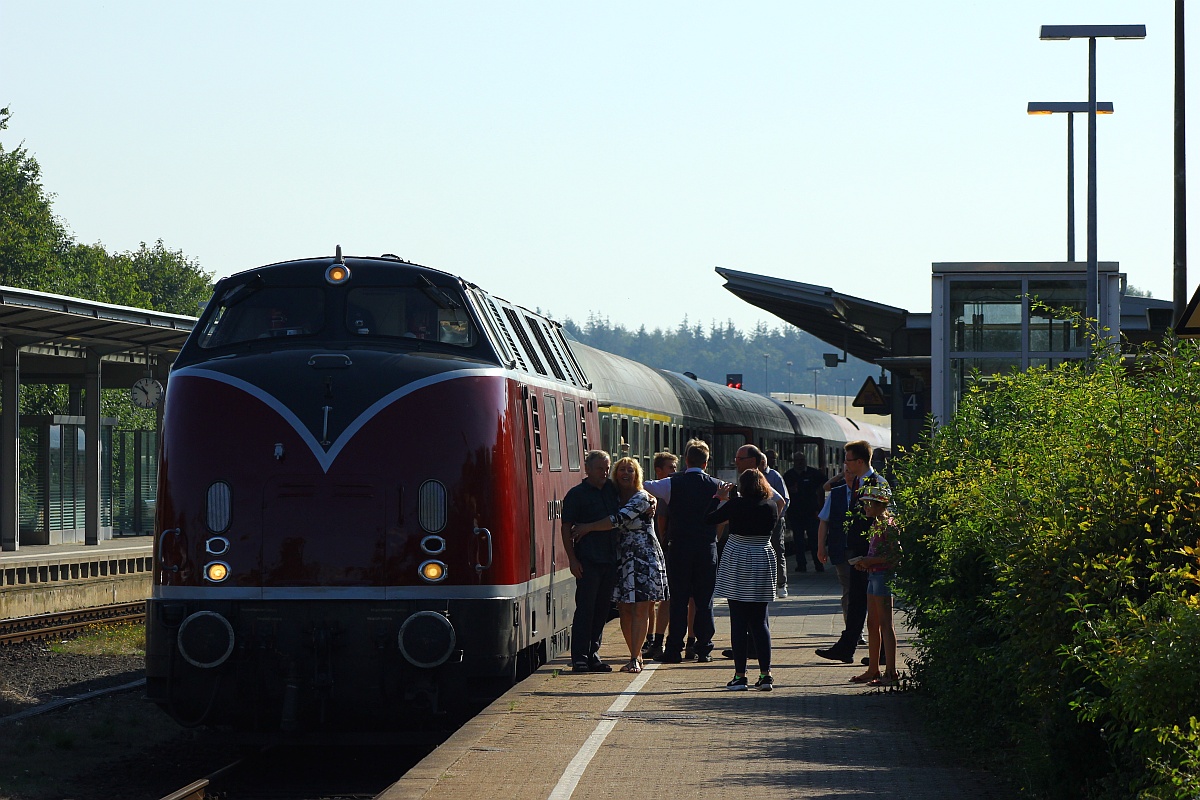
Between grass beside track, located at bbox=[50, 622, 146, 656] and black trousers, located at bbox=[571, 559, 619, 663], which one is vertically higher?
black trousers, located at bbox=[571, 559, 619, 663]

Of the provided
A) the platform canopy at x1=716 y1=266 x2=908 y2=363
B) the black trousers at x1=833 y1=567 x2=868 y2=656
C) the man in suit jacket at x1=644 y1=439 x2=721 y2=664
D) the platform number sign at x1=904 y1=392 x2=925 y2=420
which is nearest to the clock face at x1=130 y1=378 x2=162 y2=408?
the platform canopy at x1=716 y1=266 x2=908 y2=363

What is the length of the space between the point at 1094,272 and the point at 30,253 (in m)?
57.1

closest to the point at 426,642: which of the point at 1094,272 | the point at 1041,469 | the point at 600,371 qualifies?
the point at 1041,469

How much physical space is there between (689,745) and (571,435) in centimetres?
540

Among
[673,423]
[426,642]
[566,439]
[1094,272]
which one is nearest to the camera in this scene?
[426,642]

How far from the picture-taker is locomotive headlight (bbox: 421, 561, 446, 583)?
1108cm

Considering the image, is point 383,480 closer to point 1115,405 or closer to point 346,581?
point 346,581

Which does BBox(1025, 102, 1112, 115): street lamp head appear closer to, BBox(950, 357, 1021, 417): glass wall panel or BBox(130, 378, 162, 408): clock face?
BBox(950, 357, 1021, 417): glass wall panel

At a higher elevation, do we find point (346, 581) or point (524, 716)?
point (346, 581)

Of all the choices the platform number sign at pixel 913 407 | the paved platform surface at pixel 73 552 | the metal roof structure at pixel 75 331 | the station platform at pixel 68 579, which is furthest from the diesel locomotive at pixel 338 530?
the platform number sign at pixel 913 407

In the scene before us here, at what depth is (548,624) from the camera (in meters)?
13.4

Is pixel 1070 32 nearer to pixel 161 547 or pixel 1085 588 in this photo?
pixel 161 547

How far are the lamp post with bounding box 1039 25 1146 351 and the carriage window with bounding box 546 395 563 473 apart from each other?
10840 millimetres

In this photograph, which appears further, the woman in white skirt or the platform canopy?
the platform canopy
